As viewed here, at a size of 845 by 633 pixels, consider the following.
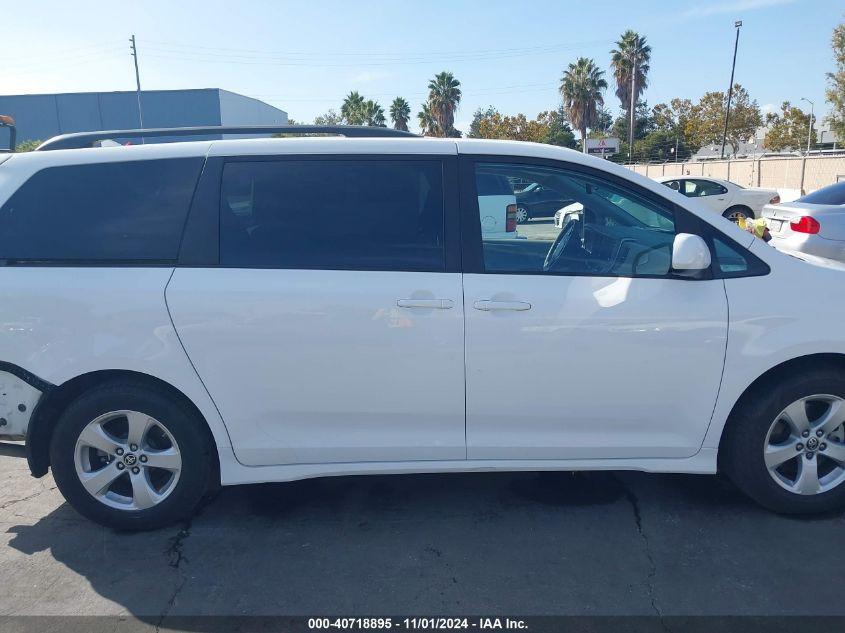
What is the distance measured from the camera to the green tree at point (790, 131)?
52.0m

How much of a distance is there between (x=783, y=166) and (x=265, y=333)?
2966 cm

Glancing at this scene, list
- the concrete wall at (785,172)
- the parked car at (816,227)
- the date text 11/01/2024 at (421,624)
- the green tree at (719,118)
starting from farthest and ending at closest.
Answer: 1. the green tree at (719,118)
2. the concrete wall at (785,172)
3. the parked car at (816,227)
4. the date text 11/01/2024 at (421,624)

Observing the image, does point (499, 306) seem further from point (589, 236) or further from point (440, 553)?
point (440, 553)

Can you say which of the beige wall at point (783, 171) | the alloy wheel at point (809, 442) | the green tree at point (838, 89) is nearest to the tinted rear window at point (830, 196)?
the alloy wheel at point (809, 442)

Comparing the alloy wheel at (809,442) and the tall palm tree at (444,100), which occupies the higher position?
the tall palm tree at (444,100)

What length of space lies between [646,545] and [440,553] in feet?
3.25

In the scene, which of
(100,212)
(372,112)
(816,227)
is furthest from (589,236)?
(372,112)

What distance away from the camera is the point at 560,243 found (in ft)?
11.3

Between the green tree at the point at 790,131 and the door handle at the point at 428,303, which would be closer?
the door handle at the point at 428,303

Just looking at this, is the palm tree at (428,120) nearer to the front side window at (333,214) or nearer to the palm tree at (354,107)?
the palm tree at (354,107)

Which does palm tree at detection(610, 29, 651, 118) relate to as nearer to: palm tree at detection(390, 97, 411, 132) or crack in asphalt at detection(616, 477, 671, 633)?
palm tree at detection(390, 97, 411, 132)

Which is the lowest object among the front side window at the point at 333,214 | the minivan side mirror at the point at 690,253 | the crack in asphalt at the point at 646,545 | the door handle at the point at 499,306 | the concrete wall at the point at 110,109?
the crack in asphalt at the point at 646,545

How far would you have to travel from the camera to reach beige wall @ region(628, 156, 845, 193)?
25.2m

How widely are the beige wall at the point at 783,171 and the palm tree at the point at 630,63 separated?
69.2 ft
